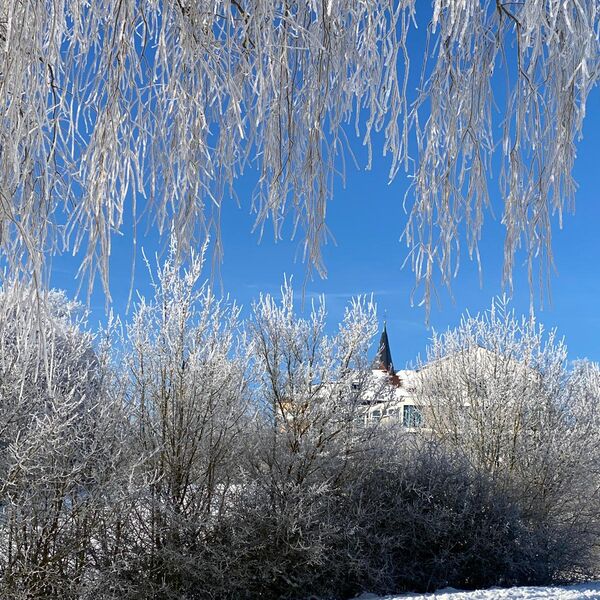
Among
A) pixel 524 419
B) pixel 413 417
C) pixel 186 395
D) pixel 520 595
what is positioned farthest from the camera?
pixel 413 417

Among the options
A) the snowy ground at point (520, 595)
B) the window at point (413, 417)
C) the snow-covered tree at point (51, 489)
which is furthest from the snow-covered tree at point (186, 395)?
the window at point (413, 417)

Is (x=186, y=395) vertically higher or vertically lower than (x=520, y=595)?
higher

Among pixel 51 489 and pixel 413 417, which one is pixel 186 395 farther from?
pixel 413 417

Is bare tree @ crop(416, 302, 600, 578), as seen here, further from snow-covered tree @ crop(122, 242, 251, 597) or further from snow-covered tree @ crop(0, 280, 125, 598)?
snow-covered tree @ crop(0, 280, 125, 598)

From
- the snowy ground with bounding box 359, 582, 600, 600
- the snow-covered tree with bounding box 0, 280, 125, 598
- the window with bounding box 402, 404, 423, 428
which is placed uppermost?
the window with bounding box 402, 404, 423, 428

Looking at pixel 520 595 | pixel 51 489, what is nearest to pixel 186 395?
pixel 51 489

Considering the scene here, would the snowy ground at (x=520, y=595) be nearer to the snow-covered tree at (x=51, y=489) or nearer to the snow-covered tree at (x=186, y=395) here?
the snow-covered tree at (x=186, y=395)

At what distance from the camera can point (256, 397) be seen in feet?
32.3

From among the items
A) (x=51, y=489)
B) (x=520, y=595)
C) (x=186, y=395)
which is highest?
(x=186, y=395)

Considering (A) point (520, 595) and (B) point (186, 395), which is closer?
(A) point (520, 595)

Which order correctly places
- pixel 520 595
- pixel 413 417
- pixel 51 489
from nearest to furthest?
pixel 51 489
pixel 520 595
pixel 413 417

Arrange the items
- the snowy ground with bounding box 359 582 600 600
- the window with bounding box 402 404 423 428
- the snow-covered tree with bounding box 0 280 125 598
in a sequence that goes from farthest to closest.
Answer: the window with bounding box 402 404 423 428 < the snowy ground with bounding box 359 582 600 600 < the snow-covered tree with bounding box 0 280 125 598

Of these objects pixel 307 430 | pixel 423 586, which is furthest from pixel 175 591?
pixel 423 586

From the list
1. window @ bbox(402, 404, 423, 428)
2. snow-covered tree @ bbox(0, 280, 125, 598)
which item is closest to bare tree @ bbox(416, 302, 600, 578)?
window @ bbox(402, 404, 423, 428)
